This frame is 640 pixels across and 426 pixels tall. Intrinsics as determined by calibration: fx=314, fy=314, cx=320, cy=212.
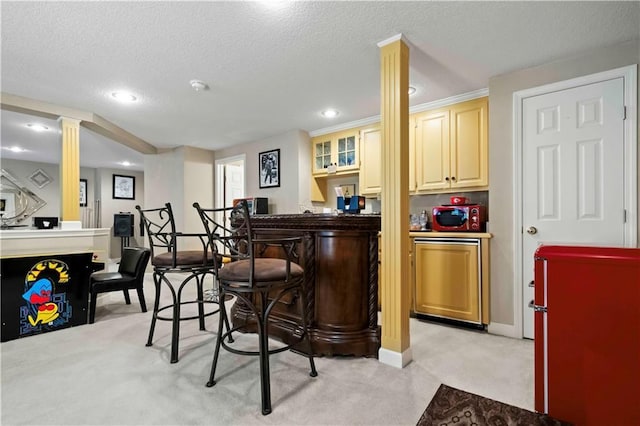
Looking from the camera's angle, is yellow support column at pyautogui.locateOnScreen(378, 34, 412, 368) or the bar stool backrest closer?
the bar stool backrest

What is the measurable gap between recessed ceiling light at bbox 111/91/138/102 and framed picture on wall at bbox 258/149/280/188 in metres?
2.00

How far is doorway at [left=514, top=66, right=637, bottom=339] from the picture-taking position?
232 centimetres

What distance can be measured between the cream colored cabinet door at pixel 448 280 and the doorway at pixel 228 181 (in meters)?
3.66

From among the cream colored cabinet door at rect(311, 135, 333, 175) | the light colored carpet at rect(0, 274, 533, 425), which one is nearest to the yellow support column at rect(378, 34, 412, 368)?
the light colored carpet at rect(0, 274, 533, 425)

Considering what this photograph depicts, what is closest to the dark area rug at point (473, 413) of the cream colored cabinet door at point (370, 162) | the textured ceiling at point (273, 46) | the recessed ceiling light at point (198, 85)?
the textured ceiling at point (273, 46)

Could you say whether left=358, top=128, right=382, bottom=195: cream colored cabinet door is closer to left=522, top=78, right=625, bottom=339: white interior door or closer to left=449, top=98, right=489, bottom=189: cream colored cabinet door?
left=449, top=98, right=489, bottom=189: cream colored cabinet door

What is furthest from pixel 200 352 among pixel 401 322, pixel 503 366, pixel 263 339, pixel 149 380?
pixel 503 366

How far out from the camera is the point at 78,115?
12.2ft

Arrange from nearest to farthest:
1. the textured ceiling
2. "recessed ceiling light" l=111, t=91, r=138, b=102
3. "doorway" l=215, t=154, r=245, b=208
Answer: the textured ceiling < "recessed ceiling light" l=111, t=91, r=138, b=102 < "doorway" l=215, t=154, r=245, b=208

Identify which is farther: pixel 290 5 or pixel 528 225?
pixel 528 225

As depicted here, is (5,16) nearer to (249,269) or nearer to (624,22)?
(249,269)

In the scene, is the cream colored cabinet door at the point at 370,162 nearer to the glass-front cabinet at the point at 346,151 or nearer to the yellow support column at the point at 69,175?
the glass-front cabinet at the point at 346,151

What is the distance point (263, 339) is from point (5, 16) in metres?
2.59

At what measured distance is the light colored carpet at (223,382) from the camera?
160 cm
